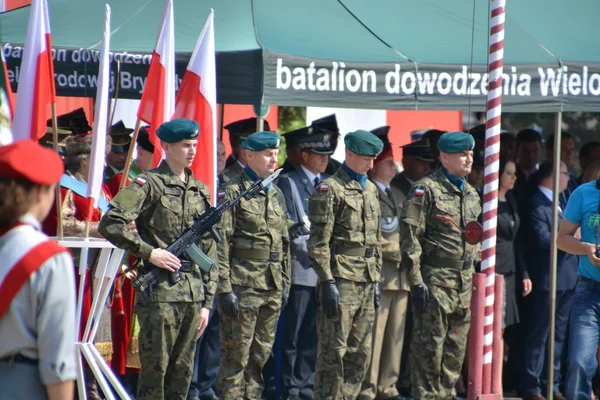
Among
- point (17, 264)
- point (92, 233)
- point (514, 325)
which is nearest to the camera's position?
point (17, 264)

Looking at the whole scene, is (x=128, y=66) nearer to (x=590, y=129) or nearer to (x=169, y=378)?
(x=169, y=378)

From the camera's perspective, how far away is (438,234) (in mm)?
8742

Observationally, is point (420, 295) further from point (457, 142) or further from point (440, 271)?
point (457, 142)

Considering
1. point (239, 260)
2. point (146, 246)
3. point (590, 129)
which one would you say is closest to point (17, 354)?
point (146, 246)

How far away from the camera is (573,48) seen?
968 cm

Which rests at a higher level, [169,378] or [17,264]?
[17,264]

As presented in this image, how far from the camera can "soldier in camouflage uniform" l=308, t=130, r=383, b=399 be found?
325 inches

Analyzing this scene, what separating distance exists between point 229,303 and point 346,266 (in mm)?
1046

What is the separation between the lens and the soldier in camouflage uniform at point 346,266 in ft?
27.1

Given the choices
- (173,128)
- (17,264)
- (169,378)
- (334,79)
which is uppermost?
(334,79)

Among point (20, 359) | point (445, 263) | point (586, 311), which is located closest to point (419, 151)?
point (445, 263)

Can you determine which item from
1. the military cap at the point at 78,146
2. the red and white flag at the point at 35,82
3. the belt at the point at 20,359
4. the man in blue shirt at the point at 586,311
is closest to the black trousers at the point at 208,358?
the military cap at the point at 78,146

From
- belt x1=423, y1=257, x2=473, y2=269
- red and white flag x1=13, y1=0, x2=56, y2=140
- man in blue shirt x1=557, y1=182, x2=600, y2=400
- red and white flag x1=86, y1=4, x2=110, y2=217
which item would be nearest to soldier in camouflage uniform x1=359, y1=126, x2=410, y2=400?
belt x1=423, y1=257, x2=473, y2=269

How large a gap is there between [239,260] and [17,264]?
177 inches
